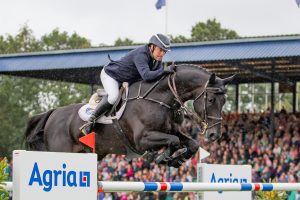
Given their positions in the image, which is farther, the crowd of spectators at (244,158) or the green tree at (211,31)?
the green tree at (211,31)

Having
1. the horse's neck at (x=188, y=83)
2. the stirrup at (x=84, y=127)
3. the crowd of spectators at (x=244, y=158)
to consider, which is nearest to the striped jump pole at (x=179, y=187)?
the horse's neck at (x=188, y=83)

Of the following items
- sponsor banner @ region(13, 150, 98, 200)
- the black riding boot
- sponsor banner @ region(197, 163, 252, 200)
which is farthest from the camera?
the black riding boot

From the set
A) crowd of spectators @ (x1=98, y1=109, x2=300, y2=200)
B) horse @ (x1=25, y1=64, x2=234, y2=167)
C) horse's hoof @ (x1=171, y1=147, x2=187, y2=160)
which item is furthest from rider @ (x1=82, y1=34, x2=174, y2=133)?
crowd of spectators @ (x1=98, y1=109, x2=300, y2=200)

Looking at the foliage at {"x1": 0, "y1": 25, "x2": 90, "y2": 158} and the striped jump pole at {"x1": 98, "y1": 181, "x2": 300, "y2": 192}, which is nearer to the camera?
the striped jump pole at {"x1": 98, "y1": 181, "x2": 300, "y2": 192}

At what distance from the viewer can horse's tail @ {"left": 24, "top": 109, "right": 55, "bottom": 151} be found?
1169 cm

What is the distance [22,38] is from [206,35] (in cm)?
1657

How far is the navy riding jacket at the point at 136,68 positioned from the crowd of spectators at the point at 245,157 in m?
10.3

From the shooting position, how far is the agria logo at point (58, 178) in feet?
19.9

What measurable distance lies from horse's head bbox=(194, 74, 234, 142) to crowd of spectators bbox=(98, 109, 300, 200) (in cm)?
1028

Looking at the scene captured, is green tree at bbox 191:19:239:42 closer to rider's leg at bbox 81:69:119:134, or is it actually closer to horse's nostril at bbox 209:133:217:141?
rider's leg at bbox 81:69:119:134

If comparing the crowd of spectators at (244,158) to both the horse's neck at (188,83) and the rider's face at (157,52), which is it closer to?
the horse's neck at (188,83)

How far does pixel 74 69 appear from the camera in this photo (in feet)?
88.7

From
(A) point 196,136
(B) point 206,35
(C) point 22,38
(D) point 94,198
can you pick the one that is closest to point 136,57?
(D) point 94,198

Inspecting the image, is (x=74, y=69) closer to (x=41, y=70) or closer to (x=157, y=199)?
(x=41, y=70)
